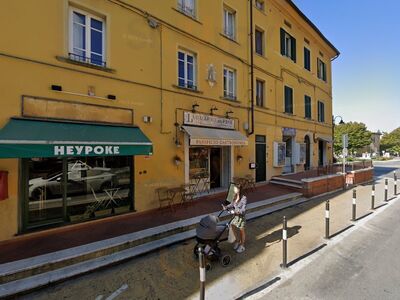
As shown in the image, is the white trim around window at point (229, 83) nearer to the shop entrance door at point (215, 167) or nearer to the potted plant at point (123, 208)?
the shop entrance door at point (215, 167)

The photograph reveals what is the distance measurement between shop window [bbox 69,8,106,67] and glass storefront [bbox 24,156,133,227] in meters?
3.02

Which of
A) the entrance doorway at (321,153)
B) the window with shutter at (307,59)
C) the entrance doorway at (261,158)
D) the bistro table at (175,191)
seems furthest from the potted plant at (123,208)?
the entrance doorway at (321,153)

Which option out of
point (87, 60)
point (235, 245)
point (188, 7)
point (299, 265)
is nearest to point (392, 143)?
point (188, 7)

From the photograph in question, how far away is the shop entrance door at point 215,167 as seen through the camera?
1230 cm

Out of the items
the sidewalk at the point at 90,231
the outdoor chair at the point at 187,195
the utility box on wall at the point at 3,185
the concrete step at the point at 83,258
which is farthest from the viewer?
the outdoor chair at the point at 187,195

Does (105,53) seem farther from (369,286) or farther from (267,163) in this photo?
(267,163)

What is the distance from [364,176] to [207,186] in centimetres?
1357

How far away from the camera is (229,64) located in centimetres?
1239

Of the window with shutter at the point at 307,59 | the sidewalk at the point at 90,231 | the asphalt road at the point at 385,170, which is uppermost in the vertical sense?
the window with shutter at the point at 307,59

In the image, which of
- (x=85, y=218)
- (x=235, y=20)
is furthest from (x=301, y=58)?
(x=85, y=218)

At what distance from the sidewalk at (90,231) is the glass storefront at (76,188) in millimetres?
367

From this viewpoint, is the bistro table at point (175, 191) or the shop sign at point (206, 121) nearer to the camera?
the bistro table at point (175, 191)

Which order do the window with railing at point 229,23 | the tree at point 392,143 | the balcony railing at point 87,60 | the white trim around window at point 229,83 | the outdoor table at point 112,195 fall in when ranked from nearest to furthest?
the balcony railing at point 87,60 < the outdoor table at point 112,195 < the white trim around window at point 229,83 < the window with railing at point 229,23 < the tree at point 392,143

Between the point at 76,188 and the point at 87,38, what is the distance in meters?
4.44
